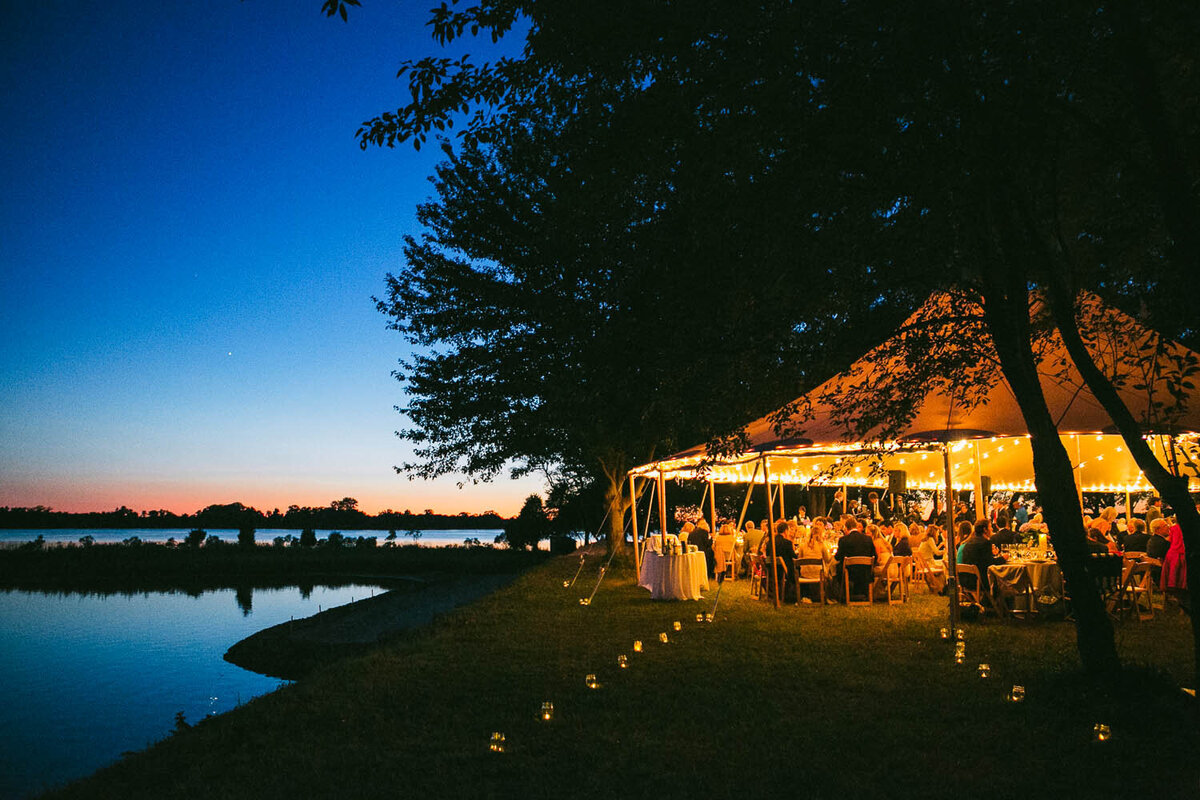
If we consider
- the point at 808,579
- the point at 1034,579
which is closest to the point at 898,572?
the point at 808,579

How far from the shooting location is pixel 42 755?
11117 millimetres

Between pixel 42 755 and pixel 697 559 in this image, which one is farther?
pixel 697 559

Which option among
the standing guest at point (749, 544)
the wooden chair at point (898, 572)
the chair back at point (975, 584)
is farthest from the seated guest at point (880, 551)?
the standing guest at point (749, 544)

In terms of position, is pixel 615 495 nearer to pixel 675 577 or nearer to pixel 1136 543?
pixel 675 577

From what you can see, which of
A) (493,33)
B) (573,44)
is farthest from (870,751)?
(493,33)

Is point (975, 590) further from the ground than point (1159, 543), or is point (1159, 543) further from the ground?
point (1159, 543)

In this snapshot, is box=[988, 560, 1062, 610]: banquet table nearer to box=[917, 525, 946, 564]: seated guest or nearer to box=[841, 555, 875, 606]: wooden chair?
box=[841, 555, 875, 606]: wooden chair

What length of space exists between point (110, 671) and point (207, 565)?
2636 centimetres

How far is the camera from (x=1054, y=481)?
6121mm

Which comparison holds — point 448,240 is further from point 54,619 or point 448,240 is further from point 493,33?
point 54,619

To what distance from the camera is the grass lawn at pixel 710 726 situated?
13.6ft

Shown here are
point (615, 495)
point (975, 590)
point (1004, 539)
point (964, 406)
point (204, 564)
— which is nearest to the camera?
point (964, 406)

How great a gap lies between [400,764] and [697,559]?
30.0ft

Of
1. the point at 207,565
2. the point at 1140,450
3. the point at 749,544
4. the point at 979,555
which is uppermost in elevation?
the point at 1140,450
